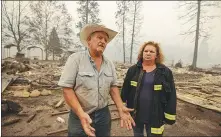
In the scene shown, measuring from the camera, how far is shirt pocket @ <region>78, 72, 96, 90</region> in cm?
179

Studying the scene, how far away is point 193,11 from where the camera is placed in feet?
14.6

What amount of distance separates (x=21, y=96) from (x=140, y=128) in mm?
4308

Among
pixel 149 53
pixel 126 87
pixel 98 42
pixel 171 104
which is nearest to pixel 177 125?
pixel 171 104

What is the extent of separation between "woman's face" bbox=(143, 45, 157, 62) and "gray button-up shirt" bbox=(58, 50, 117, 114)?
0.59 m

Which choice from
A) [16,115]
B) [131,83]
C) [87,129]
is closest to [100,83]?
[87,129]

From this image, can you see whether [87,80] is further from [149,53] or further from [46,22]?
[46,22]

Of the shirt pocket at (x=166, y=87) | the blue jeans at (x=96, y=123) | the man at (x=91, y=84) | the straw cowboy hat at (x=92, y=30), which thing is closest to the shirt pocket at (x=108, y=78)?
the man at (x=91, y=84)

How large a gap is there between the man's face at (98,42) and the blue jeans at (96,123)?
2.00 feet

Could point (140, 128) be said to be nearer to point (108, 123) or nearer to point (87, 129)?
point (108, 123)

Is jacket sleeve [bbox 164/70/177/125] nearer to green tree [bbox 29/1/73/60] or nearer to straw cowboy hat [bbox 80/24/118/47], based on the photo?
straw cowboy hat [bbox 80/24/118/47]

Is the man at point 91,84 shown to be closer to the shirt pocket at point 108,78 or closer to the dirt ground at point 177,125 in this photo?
the shirt pocket at point 108,78

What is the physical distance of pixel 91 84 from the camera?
1.84m

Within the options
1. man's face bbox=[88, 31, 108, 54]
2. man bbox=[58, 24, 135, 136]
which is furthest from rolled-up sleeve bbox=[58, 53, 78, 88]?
man's face bbox=[88, 31, 108, 54]

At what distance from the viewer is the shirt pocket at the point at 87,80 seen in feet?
5.86
